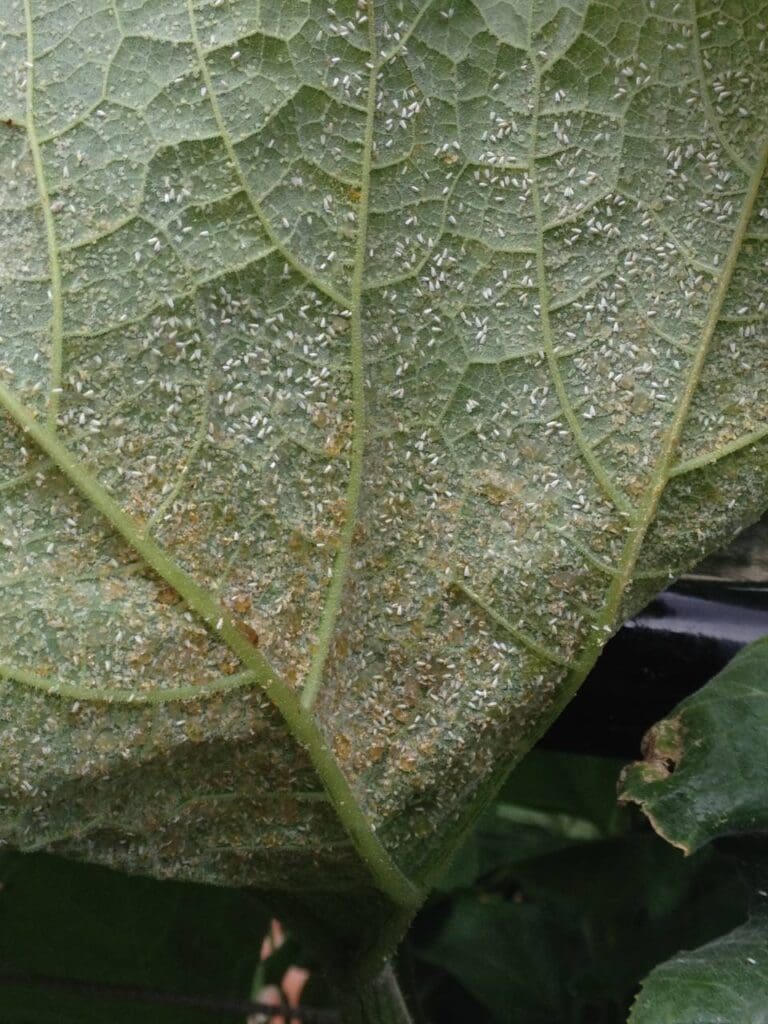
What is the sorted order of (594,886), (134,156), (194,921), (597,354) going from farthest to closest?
(594,886) → (194,921) → (597,354) → (134,156)

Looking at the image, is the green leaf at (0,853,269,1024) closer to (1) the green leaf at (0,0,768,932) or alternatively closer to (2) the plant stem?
(2) the plant stem

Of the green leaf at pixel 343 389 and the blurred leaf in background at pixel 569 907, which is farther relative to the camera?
the blurred leaf in background at pixel 569 907

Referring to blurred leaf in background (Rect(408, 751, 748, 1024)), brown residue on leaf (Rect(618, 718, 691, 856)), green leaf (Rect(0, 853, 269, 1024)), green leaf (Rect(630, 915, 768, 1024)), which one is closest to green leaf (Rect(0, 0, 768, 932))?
brown residue on leaf (Rect(618, 718, 691, 856))

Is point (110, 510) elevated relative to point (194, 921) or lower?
elevated

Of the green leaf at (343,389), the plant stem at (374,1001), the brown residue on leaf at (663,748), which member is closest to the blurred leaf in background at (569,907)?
the plant stem at (374,1001)

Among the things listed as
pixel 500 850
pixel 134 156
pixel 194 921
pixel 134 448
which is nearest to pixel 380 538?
pixel 134 448

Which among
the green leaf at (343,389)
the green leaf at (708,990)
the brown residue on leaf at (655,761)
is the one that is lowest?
the green leaf at (708,990)

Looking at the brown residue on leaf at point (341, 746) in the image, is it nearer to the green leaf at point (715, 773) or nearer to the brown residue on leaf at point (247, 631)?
the brown residue on leaf at point (247, 631)

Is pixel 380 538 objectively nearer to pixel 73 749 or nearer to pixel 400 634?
pixel 400 634
